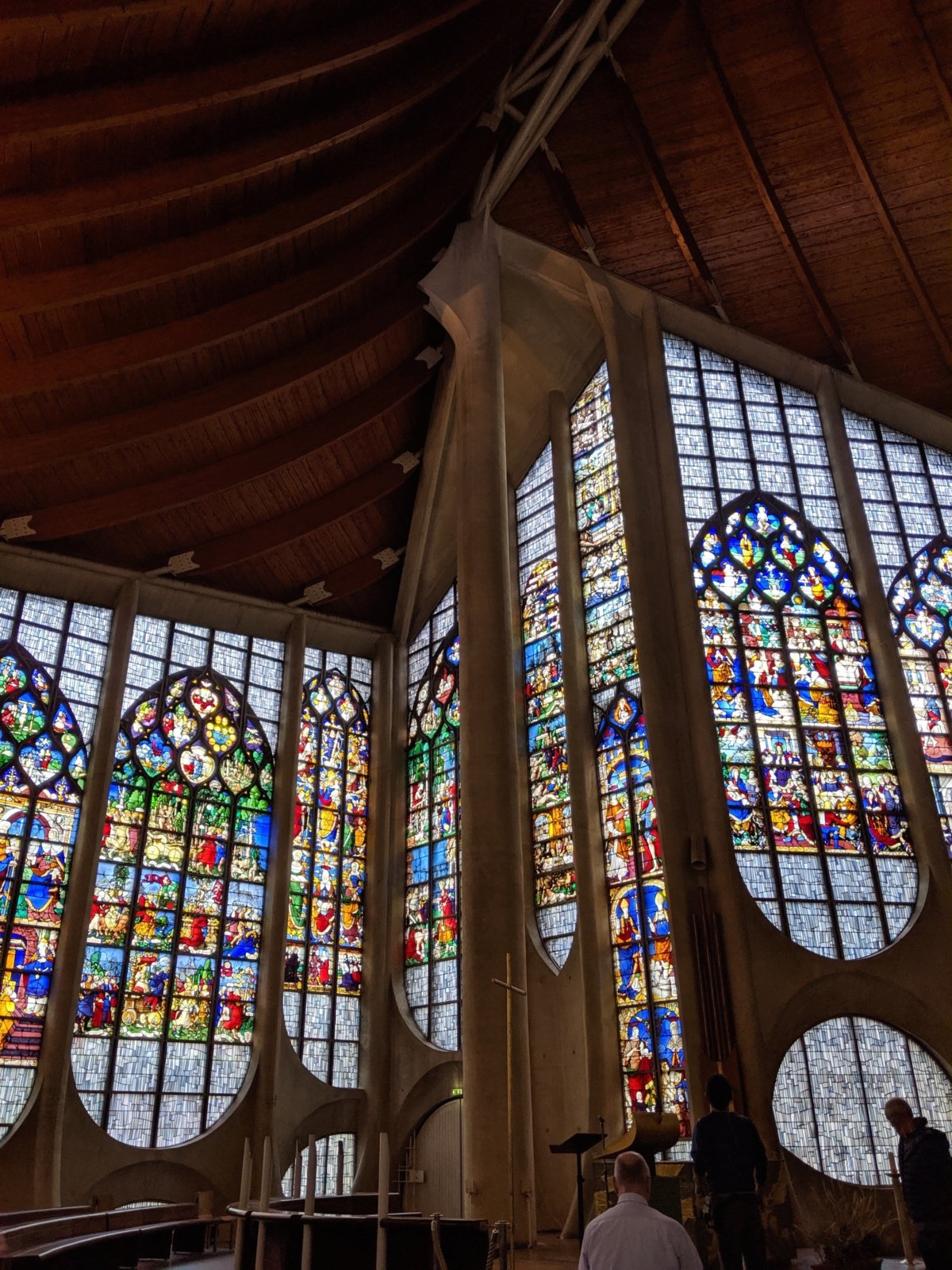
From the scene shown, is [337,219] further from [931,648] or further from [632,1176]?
[632,1176]

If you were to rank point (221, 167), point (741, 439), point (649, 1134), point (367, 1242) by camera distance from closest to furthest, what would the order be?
point (367, 1242) → point (649, 1134) → point (221, 167) → point (741, 439)

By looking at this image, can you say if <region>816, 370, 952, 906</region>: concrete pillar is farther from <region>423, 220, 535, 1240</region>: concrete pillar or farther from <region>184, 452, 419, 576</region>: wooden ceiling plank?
<region>184, 452, 419, 576</region>: wooden ceiling plank

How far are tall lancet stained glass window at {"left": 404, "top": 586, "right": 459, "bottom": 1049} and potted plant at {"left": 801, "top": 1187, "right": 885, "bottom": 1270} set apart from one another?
15.5ft

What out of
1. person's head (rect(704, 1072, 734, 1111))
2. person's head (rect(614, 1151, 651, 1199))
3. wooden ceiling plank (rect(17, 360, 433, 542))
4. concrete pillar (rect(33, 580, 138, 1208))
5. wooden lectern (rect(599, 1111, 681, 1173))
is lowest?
person's head (rect(614, 1151, 651, 1199))

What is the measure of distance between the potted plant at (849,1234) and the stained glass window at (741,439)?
638 centimetres

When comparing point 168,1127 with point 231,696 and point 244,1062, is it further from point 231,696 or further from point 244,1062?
point 231,696

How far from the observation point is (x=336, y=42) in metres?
9.01

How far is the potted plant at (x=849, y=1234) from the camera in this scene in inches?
216

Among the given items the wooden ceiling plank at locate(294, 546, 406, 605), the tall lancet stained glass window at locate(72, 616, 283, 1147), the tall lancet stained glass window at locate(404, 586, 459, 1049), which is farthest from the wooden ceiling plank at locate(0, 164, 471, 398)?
the tall lancet stained glass window at locate(404, 586, 459, 1049)

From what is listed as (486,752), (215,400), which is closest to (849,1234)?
(486,752)

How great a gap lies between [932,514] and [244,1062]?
10.2m

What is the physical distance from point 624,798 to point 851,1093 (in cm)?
326

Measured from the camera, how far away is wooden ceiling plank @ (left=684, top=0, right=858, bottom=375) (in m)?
11.3

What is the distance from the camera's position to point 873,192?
11695mm
